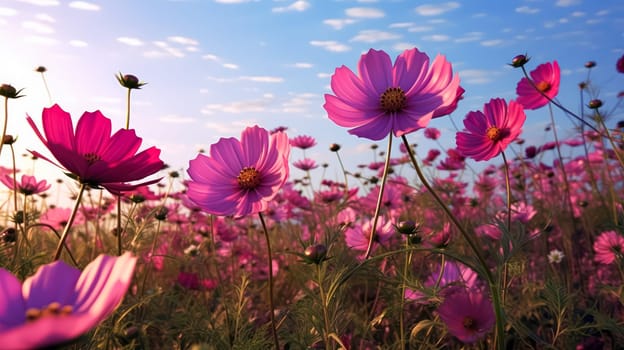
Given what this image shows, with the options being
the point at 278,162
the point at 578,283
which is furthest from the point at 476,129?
the point at 578,283

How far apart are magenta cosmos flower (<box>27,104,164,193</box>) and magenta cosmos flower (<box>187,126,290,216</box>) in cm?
14

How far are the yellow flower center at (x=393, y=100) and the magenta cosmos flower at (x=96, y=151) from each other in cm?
42

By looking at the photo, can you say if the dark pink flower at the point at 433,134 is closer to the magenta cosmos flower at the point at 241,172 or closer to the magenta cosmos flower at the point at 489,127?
the magenta cosmos flower at the point at 489,127

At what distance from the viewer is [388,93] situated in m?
0.94

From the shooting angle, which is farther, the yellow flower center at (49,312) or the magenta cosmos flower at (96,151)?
the magenta cosmos flower at (96,151)

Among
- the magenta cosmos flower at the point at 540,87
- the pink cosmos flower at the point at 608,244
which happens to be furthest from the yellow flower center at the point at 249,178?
the pink cosmos flower at the point at 608,244

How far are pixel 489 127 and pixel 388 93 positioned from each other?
0.36m

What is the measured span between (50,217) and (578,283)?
8.32ft

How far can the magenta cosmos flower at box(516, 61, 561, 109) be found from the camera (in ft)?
5.40

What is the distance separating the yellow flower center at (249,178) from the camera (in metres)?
0.95

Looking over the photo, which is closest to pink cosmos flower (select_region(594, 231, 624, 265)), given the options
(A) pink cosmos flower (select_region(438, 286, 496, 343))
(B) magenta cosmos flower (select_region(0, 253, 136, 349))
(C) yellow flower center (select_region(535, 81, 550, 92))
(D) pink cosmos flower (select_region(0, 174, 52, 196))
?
(C) yellow flower center (select_region(535, 81, 550, 92))

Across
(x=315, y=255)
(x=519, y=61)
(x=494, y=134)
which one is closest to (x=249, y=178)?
(x=315, y=255)

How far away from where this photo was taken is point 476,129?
1.17 m

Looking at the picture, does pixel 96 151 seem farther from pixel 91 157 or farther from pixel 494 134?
pixel 494 134
